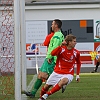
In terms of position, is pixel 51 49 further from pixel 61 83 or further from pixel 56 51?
pixel 61 83

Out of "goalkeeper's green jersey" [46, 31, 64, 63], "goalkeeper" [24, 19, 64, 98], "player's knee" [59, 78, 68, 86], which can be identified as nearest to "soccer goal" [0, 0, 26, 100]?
"goalkeeper" [24, 19, 64, 98]

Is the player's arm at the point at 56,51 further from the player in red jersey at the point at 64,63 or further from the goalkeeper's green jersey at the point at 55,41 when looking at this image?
the goalkeeper's green jersey at the point at 55,41

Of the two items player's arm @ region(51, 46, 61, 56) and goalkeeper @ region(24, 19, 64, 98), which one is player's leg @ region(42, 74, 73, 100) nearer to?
player's arm @ region(51, 46, 61, 56)

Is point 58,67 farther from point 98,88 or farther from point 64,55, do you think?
point 98,88

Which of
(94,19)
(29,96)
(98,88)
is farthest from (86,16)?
(29,96)

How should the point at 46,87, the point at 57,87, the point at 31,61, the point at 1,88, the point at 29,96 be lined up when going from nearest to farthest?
the point at 57,87 < the point at 46,87 < the point at 29,96 < the point at 1,88 < the point at 31,61

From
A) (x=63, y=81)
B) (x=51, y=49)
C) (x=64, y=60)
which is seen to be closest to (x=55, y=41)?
(x=51, y=49)

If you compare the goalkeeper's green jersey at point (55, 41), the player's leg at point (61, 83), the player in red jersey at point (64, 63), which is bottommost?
the player's leg at point (61, 83)

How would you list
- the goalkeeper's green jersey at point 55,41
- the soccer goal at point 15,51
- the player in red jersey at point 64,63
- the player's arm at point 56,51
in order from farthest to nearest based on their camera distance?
the goalkeeper's green jersey at point 55,41
the player in red jersey at point 64,63
the player's arm at point 56,51
the soccer goal at point 15,51

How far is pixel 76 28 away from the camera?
24297 mm

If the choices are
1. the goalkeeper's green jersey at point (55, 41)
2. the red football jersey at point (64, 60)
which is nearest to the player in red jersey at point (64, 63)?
the red football jersey at point (64, 60)

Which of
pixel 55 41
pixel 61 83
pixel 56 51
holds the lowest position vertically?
pixel 61 83

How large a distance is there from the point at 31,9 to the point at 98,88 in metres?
11.8

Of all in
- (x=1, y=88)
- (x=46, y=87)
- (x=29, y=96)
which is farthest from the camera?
(x=1, y=88)
